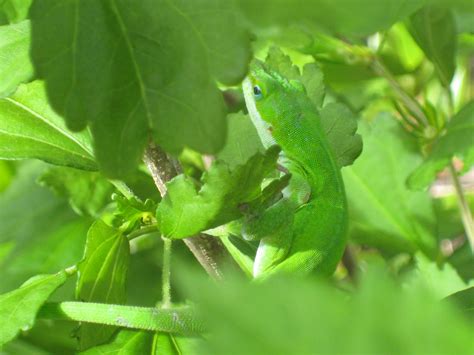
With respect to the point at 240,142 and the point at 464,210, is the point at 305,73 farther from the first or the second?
the point at 464,210

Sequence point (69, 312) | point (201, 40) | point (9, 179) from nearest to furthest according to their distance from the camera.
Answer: point (201, 40)
point (69, 312)
point (9, 179)

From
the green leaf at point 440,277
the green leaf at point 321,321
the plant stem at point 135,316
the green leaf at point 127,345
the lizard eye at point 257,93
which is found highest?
the green leaf at point 321,321

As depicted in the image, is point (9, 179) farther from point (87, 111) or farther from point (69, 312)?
point (87, 111)

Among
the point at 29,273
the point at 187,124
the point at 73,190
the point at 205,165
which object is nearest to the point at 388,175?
the point at 205,165

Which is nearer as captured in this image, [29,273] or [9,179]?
[29,273]

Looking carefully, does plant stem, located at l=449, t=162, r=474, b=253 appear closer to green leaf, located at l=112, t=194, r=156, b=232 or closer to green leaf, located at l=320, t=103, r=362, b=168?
green leaf, located at l=320, t=103, r=362, b=168

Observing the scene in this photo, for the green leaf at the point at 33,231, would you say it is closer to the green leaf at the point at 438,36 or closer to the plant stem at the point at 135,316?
the plant stem at the point at 135,316

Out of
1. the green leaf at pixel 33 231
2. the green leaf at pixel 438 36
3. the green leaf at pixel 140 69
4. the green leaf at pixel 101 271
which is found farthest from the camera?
the green leaf at pixel 33 231

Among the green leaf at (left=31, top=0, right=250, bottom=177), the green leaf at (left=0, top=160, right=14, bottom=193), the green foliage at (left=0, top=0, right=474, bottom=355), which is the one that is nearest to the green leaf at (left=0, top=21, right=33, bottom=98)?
the green foliage at (left=0, top=0, right=474, bottom=355)

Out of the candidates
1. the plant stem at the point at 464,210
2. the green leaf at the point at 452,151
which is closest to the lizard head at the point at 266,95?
the green leaf at the point at 452,151
